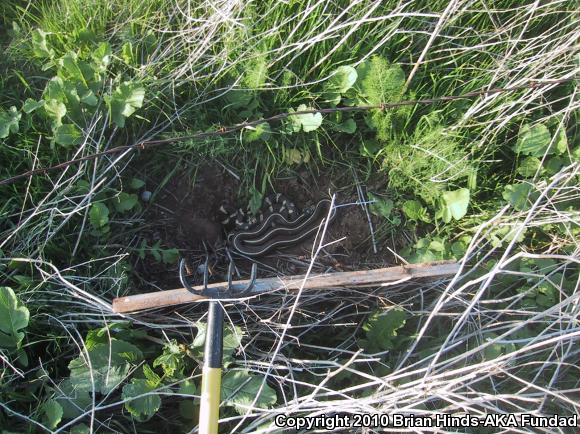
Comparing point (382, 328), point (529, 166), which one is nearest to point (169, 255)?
point (382, 328)

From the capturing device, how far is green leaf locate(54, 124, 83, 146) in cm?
241

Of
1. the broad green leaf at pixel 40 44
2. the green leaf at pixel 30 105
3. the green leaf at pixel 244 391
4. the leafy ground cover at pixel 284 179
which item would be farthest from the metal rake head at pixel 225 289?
the broad green leaf at pixel 40 44

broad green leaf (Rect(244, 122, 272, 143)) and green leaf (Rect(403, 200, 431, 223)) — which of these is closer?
broad green leaf (Rect(244, 122, 272, 143))

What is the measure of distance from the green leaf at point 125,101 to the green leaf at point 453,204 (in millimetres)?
1552

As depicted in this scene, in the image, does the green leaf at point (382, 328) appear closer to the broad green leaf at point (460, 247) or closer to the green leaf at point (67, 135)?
the broad green leaf at point (460, 247)

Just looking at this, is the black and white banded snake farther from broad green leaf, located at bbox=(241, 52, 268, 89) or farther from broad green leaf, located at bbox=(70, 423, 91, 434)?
broad green leaf, located at bbox=(70, 423, 91, 434)

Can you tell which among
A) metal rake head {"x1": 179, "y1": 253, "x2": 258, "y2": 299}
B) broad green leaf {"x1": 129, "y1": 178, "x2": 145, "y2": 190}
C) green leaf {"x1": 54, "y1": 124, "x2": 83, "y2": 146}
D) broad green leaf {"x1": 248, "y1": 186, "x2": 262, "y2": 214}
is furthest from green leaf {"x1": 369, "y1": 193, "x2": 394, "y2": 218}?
green leaf {"x1": 54, "y1": 124, "x2": 83, "y2": 146}

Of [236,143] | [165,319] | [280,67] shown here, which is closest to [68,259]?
[165,319]

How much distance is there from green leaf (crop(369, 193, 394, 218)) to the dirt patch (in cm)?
6

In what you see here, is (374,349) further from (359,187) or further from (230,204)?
(230,204)

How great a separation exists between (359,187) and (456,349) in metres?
0.94

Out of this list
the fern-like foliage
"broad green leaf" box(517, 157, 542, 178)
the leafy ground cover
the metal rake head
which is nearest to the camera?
the metal rake head

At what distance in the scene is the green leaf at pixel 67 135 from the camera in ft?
7.90

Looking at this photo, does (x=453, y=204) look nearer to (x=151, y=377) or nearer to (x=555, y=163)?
(x=555, y=163)
